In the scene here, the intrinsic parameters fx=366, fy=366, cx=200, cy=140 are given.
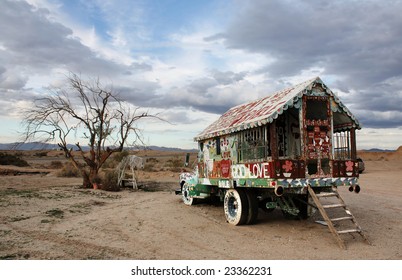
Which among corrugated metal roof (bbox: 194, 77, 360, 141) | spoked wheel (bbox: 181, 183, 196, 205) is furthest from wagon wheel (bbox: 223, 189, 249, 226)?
spoked wheel (bbox: 181, 183, 196, 205)

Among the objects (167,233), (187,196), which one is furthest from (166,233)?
(187,196)

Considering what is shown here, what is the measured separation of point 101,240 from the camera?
29.0 ft

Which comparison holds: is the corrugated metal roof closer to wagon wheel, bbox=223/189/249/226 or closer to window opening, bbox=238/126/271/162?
window opening, bbox=238/126/271/162

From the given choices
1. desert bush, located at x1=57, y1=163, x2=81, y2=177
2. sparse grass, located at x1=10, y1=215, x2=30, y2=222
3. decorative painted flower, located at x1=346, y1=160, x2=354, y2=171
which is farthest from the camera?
desert bush, located at x1=57, y1=163, x2=81, y2=177

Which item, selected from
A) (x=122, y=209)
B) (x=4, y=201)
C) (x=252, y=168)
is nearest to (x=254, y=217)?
(x=252, y=168)

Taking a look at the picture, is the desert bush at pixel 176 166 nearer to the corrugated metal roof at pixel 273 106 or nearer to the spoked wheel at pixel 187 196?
the spoked wheel at pixel 187 196

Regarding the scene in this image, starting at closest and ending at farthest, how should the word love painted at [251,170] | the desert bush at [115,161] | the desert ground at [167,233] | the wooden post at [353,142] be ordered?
the desert ground at [167,233] < the word love painted at [251,170] < the wooden post at [353,142] < the desert bush at [115,161]

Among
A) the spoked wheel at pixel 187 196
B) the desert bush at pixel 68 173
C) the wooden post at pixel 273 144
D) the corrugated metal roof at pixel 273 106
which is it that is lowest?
the spoked wheel at pixel 187 196

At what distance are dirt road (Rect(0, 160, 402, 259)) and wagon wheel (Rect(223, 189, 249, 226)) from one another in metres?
0.31

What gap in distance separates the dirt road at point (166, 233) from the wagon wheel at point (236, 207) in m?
0.31

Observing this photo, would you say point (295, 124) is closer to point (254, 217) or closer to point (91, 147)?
point (254, 217)

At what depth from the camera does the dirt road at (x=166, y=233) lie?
7.89 meters

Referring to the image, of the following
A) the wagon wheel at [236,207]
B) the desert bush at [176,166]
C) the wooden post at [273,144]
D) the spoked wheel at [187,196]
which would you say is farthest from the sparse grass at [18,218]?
the desert bush at [176,166]

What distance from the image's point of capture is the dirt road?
7895 mm
